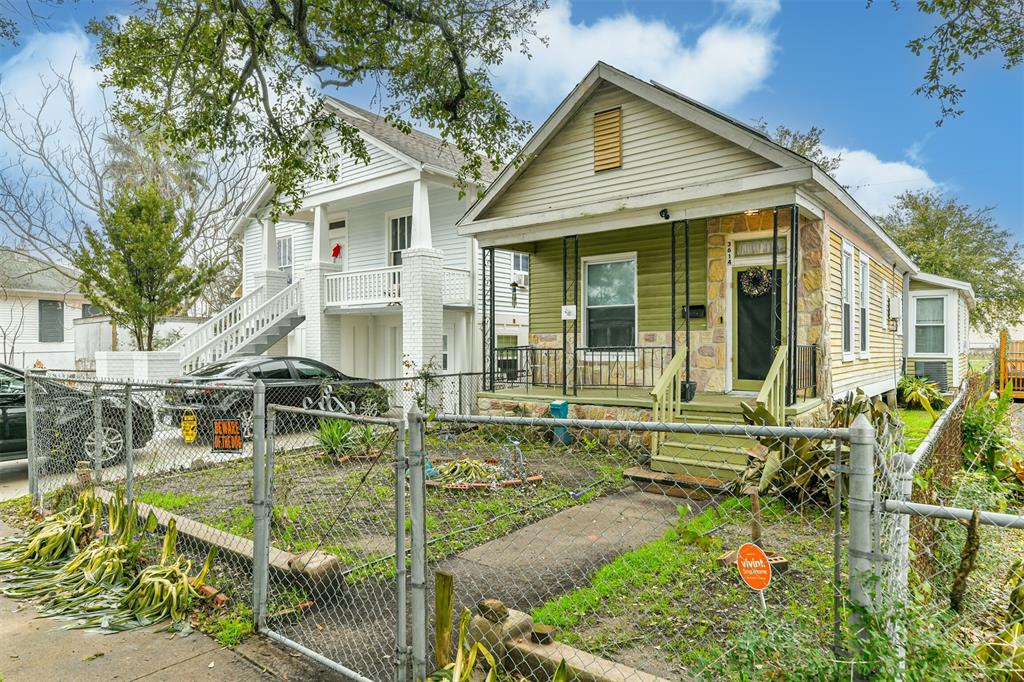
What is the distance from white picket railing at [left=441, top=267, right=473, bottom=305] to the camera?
48.7ft

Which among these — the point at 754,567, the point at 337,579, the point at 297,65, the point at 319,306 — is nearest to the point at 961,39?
the point at 754,567

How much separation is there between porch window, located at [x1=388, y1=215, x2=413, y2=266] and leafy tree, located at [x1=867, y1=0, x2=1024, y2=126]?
11.4m

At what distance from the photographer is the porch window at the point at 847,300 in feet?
36.7

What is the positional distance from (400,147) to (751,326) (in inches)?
351

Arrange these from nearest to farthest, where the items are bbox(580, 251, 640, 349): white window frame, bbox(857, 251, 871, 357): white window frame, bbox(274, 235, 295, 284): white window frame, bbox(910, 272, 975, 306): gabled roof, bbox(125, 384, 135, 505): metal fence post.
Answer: bbox(125, 384, 135, 505): metal fence post < bbox(580, 251, 640, 349): white window frame < bbox(857, 251, 871, 357): white window frame < bbox(910, 272, 975, 306): gabled roof < bbox(274, 235, 295, 284): white window frame

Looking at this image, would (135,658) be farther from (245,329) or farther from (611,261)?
(245,329)

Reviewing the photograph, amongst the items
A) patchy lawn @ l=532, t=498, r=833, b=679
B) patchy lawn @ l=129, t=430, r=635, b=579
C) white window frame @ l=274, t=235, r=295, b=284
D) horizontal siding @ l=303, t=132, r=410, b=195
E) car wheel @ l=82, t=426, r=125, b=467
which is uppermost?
horizontal siding @ l=303, t=132, r=410, b=195

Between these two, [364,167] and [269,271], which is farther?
[269,271]

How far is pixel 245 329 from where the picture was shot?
50.7 ft

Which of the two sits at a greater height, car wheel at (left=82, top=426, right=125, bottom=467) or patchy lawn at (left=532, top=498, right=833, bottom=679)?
car wheel at (left=82, top=426, right=125, bottom=467)

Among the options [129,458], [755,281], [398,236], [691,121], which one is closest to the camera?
[129,458]

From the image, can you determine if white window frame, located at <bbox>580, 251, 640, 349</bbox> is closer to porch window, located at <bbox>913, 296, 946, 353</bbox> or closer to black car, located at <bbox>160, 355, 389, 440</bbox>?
black car, located at <bbox>160, 355, 389, 440</bbox>

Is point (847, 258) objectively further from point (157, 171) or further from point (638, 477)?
point (157, 171)

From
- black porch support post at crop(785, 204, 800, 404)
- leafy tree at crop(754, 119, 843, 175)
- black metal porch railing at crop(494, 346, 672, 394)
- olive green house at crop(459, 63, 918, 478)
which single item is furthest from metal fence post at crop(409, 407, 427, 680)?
leafy tree at crop(754, 119, 843, 175)
